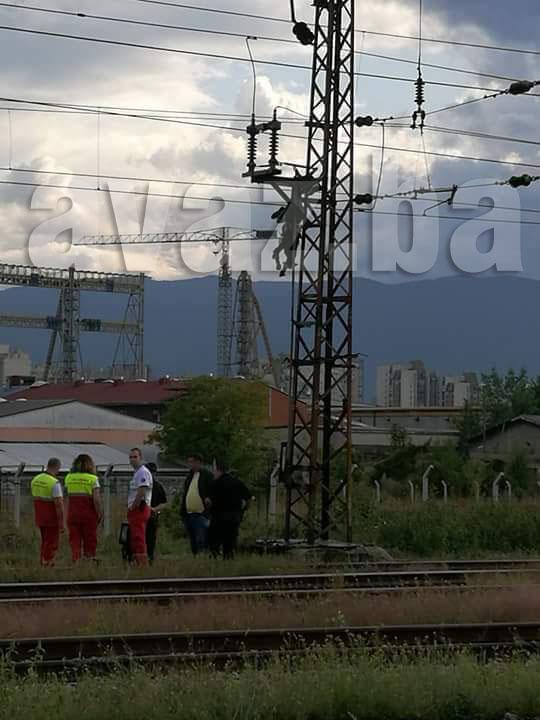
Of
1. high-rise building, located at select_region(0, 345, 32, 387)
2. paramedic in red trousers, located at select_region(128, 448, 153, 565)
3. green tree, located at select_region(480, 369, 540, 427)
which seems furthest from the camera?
high-rise building, located at select_region(0, 345, 32, 387)

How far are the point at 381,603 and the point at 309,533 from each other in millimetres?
9362

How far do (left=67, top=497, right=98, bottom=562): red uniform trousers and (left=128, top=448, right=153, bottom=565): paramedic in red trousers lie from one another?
0.58m

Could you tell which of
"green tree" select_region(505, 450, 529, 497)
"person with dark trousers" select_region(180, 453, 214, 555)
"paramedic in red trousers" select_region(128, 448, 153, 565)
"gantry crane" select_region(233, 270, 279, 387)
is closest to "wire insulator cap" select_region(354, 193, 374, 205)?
"person with dark trousers" select_region(180, 453, 214, 555)

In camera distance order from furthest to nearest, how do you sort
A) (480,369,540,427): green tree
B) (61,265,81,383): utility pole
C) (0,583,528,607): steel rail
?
(61,265,81,383): utility pole < (480,369,540,427): green tree < (0,583,528,607): steel rail

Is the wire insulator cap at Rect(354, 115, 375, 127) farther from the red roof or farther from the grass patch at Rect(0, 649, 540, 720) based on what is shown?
the red roof

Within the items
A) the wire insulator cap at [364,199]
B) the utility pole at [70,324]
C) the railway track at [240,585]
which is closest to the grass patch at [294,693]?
the railway track at [240,585]

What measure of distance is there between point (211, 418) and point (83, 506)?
170 feet

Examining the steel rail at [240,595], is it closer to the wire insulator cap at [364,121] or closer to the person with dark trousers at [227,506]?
the person with dark trousers at [227,506]

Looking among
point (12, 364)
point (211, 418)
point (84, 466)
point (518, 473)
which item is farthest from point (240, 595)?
point (12, 364)

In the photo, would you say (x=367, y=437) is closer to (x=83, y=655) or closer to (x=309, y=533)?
(x=309, y=533)

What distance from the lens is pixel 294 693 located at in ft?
32.0

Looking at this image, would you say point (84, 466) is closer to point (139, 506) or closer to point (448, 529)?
point (139, 506)

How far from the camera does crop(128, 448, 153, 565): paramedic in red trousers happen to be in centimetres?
1895

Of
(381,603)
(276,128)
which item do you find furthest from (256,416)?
(381,603)
